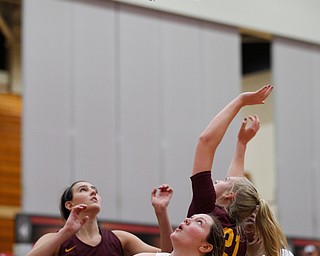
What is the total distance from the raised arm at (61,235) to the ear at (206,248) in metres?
0.92

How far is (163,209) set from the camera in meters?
6.16

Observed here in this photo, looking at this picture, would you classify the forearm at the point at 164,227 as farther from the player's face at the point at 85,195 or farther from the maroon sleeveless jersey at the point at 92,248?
the player's face at the point at 85,195

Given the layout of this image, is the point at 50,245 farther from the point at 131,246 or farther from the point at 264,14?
the point at 264,14

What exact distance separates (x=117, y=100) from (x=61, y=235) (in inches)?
435

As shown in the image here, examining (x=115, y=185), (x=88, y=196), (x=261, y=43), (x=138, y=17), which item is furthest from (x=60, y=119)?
(x=88, y=196)

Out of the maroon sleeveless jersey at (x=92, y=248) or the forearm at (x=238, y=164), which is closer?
the maroon sleeveless jersey at (x=92, y=248)

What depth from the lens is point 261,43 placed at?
19.8 metres

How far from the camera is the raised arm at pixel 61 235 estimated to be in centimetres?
579

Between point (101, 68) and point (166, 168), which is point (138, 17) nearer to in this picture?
point (101, 68)

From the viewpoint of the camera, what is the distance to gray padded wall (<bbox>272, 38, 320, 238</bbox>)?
18.6 meters

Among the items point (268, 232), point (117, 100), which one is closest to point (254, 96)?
point (268, 232)

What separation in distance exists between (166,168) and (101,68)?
8.14 ft

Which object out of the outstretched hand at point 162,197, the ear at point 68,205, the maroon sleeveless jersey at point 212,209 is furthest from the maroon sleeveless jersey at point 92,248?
the maroon sleeveless jersey at point 212,209

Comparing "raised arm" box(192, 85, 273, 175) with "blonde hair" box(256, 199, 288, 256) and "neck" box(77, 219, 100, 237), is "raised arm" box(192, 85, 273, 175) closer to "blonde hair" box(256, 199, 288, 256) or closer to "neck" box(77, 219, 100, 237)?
"blonde hair" box(256, 199, 288, 256)
